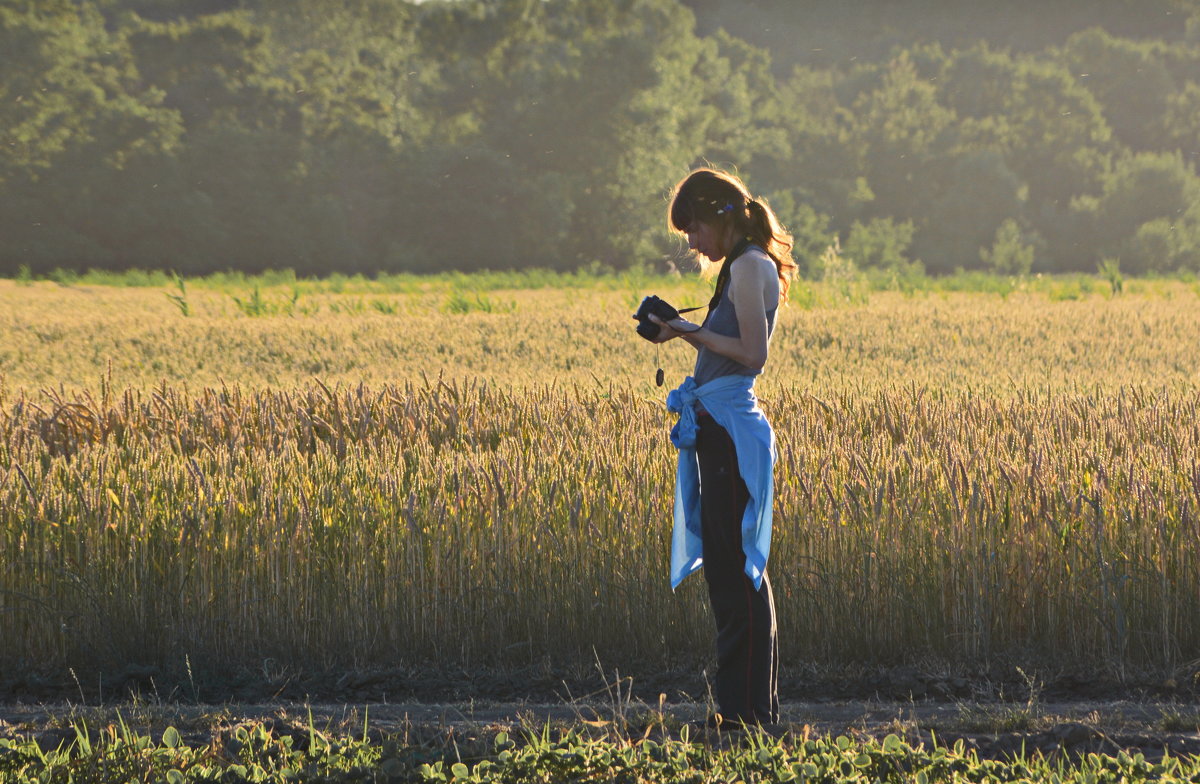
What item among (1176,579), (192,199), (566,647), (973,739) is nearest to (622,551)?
(566,647)

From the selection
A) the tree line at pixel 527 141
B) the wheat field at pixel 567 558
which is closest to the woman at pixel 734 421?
the wheat field at pixel 567 558

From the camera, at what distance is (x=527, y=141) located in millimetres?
54500

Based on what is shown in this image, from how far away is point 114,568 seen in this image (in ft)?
19.7

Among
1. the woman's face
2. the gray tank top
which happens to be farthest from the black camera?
the woman's face

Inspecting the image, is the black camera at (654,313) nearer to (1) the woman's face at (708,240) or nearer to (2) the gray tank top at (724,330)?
(2) the gray tank top at (724,330)

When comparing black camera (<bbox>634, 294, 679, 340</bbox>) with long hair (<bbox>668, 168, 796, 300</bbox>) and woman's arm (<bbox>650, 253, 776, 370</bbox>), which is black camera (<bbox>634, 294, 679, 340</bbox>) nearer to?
woman's arm (<bbox>650, 253, 776, 370</bbox>)

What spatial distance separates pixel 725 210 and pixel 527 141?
51.1 metres

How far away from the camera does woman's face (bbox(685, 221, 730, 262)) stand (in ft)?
14.5

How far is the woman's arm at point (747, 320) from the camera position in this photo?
4.27m

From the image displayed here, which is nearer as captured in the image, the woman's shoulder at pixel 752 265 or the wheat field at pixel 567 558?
the woman's shoulder at pixel 752 265

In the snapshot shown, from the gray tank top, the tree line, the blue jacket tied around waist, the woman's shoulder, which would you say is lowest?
the blue jacket tied around waist

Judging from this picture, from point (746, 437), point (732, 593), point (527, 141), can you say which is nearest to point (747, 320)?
point (746, 437)

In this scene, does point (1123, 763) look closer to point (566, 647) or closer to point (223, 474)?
point (566, 647)

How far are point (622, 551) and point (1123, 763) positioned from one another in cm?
245
